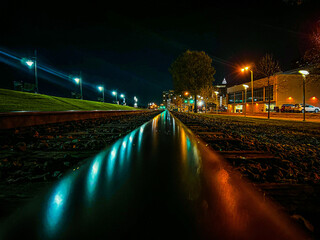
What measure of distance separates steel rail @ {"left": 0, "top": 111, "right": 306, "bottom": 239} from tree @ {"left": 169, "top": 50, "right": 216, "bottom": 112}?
3850cm

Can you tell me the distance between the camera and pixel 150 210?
70.0 inches

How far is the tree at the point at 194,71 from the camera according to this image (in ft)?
130

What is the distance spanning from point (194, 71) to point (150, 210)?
40.2 metres

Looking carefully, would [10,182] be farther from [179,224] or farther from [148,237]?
[179,224]

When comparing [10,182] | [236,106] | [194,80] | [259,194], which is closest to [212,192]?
[259,194]

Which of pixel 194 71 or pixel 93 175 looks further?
pixel 194 71

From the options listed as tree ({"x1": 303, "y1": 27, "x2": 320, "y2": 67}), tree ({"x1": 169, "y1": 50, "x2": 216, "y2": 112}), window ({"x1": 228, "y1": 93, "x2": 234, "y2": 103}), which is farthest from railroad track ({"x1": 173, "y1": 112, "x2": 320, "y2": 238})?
window ({"x1": 228, "y1": 93, "x2": 234, "y2": 103})

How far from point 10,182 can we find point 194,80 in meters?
39.9

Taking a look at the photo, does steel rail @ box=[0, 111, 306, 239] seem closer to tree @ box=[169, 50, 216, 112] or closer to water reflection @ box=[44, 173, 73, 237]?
water reflection @ box=[44, 173, 73, 237]

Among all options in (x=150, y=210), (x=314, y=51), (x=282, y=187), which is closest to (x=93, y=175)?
(x=150, y=210)

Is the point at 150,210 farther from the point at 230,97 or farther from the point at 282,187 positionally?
the point at 230,97

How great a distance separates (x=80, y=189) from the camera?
2258 millimetres

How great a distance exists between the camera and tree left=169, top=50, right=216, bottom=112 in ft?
130

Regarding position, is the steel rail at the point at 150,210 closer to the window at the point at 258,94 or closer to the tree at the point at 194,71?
the tree at the point at 194,71
